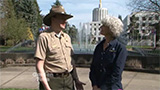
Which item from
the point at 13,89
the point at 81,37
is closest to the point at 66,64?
the point at 13,89

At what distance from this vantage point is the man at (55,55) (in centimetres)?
208

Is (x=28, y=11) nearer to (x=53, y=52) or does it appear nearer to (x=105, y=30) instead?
(x=105, y=30)

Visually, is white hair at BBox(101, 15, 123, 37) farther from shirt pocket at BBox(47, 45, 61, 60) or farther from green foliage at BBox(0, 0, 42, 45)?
green foliage at BBox(0, 0, 42, 45)

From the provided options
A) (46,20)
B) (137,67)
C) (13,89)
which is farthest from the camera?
(137,67)

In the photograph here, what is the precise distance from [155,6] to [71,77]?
48.9 feet

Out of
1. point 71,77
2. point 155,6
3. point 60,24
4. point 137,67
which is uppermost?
point 155,6

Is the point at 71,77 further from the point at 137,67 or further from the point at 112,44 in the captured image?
the point at 137,67

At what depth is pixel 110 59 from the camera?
2.31 metres

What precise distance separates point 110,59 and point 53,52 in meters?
0.72

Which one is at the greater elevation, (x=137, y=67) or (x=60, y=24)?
(x=60, y=24)

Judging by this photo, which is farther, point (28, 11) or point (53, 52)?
point (28, 11)

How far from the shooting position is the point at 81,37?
87.1 ft

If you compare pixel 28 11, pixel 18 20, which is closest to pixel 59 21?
pixel 18 20

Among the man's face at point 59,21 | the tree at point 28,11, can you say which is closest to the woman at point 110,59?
the man's face at point 59,21
